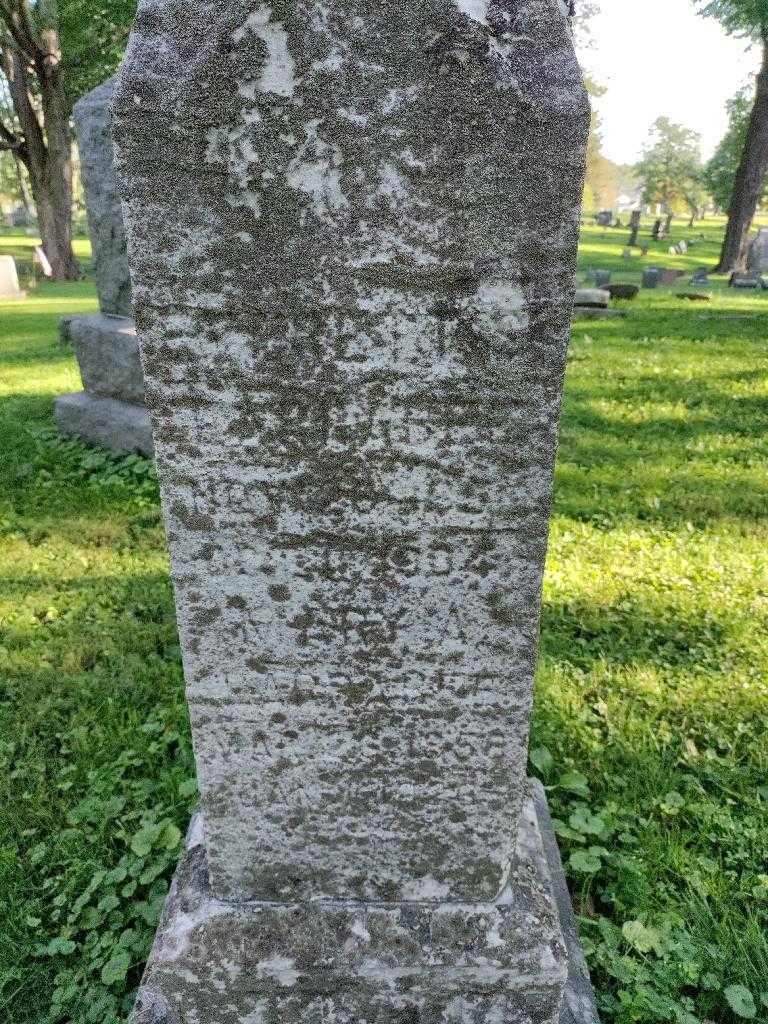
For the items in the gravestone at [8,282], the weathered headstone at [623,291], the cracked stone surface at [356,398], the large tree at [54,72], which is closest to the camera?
the cracked stone surface at [356,398]

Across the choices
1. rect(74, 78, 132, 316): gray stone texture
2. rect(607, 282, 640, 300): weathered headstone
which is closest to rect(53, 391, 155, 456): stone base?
rect(74, 78, 132, 316): gray stone texture

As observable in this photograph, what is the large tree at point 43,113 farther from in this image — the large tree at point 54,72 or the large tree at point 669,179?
the large tree at point 669,179

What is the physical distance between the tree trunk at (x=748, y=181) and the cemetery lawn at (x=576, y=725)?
14.0 m

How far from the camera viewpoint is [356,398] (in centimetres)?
132

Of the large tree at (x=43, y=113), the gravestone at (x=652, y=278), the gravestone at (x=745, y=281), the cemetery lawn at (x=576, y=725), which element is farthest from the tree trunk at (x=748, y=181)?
the large tree at (x=43, y=113)

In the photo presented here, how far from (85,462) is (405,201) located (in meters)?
4.77

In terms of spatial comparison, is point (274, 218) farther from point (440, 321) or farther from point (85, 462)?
point (85, 462)

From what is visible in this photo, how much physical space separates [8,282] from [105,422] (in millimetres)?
12567

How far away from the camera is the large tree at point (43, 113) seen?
15344mm

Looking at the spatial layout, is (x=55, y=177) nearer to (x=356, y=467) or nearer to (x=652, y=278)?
(x=652, y=278)

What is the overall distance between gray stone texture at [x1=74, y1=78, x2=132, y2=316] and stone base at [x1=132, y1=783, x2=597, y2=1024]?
4.35 metres

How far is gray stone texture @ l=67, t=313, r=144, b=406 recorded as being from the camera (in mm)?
5375

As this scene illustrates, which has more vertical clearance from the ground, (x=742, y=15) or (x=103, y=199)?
(x=742, y=15)

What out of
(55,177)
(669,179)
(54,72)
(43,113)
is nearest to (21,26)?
(54,72)
